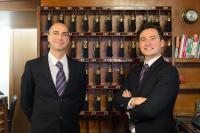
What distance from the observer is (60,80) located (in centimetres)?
266

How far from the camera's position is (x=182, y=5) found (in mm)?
3990

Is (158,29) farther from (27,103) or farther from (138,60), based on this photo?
(27,103)

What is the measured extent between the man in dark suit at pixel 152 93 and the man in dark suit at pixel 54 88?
18.1 inches

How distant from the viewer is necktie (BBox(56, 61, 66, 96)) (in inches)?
104

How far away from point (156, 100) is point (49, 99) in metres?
0.97

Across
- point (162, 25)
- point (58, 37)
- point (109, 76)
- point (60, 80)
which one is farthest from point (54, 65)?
point (162, 25)

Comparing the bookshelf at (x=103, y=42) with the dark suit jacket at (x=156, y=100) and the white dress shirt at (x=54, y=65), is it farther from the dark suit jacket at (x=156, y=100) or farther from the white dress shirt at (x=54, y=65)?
the dark suit jacket at (x=156, y=100)

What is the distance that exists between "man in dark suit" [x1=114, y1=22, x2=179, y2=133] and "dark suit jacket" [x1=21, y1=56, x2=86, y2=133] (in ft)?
1.46

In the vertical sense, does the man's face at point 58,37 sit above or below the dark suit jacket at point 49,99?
above

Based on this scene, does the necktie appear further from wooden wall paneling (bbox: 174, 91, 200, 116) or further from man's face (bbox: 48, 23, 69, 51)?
wooden wall paneling (bbox: 174, 91, 200, 116)

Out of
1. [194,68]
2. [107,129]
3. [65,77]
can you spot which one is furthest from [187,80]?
[65,77]

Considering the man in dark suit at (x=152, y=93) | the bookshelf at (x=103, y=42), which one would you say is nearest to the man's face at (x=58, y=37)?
the man in dark suit at (x=152, y=93)

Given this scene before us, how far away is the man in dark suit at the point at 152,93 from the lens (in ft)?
7.47

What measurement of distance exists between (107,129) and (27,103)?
1.37 metres
